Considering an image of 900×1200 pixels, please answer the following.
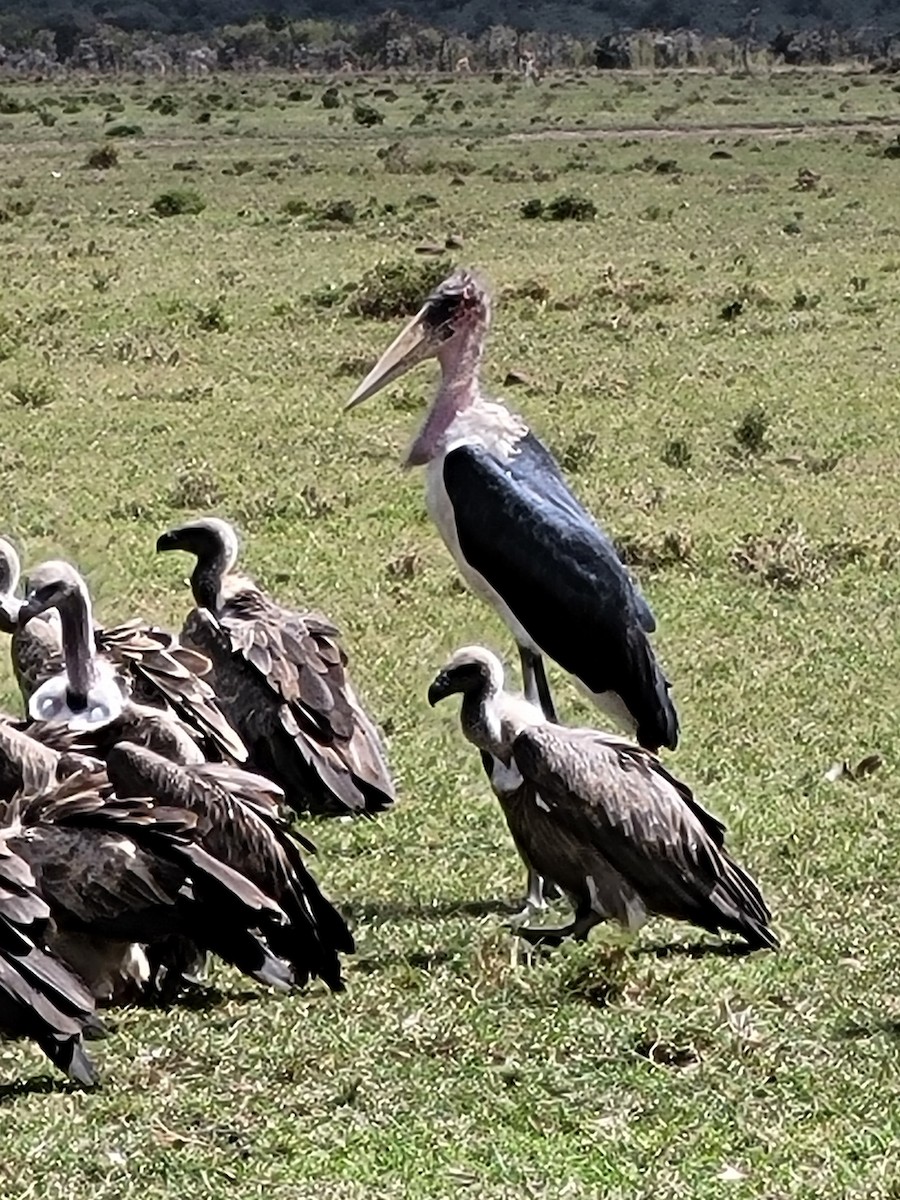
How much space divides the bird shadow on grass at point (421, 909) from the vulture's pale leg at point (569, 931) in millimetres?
313

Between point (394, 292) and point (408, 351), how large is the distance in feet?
35.1

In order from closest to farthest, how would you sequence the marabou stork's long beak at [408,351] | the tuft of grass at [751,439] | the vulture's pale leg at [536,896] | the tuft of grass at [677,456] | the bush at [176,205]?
the vulture's pale leg at [536,896], the marabou stork's long beak at [408,351], the tuft of grass at [677,456], the tuft of grass at [751,439], the bush at [176,205]

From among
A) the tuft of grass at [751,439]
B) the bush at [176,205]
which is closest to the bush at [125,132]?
the bush at [176,205]

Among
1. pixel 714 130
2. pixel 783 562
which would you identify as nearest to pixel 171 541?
pixel 783 562

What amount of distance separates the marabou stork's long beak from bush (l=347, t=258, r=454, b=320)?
1039 cm

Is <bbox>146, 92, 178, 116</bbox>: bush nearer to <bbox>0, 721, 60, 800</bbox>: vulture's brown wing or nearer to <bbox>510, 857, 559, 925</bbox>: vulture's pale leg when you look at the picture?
<bbox>510, 857, 559, 925</bbox>: vulture's pale leg

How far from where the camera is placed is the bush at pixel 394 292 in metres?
18.0

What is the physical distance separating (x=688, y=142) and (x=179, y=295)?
20.8 meters

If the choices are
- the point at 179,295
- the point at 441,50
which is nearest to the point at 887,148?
the point at 179,295

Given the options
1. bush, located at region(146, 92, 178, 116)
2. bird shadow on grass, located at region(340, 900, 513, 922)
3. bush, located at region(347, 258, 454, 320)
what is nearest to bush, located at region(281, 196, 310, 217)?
bush, located at region(347, 258, 454, 320)

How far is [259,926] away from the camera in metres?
5.75

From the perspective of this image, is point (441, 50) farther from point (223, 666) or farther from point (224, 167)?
point (223, 666)

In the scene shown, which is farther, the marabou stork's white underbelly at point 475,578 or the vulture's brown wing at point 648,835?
the marabou stork's white underbelly at point 475,578

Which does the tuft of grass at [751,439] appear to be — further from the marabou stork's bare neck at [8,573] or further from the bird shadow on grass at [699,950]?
the bird shadow on grass at [699,950]
